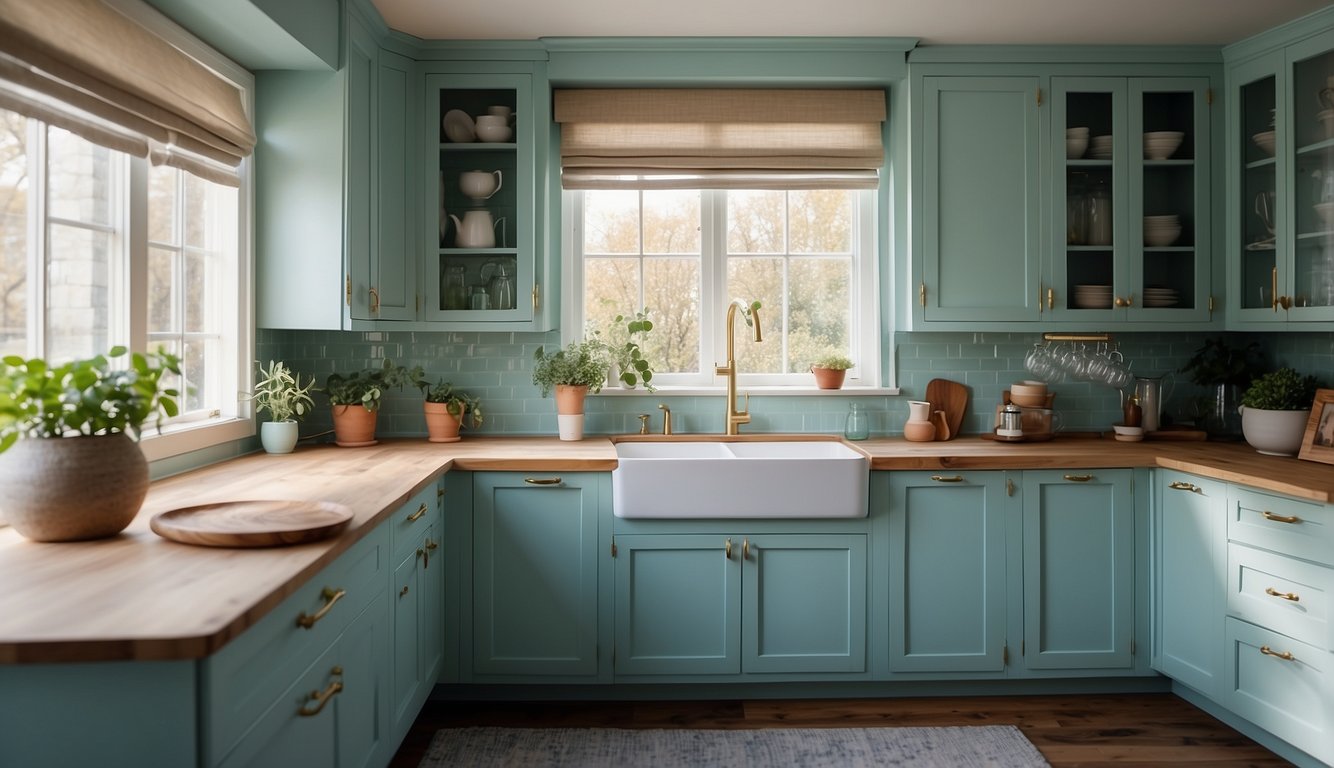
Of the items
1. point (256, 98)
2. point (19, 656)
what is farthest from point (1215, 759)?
point (256, 98)

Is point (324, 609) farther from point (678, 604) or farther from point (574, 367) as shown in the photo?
point (574, 367)

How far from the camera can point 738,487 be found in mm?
3025

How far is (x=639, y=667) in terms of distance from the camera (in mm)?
3105

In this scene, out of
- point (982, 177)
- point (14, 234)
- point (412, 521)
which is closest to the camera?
point (14, 234)

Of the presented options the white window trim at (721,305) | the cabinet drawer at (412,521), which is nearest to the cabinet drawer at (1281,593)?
the white window trim at (721,305)

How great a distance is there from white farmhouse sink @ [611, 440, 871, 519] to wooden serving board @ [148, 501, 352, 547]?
3.72ft

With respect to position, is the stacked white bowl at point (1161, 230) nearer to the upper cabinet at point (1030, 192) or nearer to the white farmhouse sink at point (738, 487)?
the upper cabinet at point (1030, 192)

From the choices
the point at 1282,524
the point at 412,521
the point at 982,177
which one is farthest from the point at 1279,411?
the point at 412,521

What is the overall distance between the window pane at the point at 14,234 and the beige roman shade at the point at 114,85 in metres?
0.09

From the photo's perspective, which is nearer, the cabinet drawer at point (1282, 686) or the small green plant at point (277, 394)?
the cabinet drawer at point (1282, 686)

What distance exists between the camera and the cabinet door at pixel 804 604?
10.2 feet

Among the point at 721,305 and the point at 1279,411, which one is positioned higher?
the point at 721,305

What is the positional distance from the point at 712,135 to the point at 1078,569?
85.6 inches

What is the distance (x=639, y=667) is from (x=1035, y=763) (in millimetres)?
1307
